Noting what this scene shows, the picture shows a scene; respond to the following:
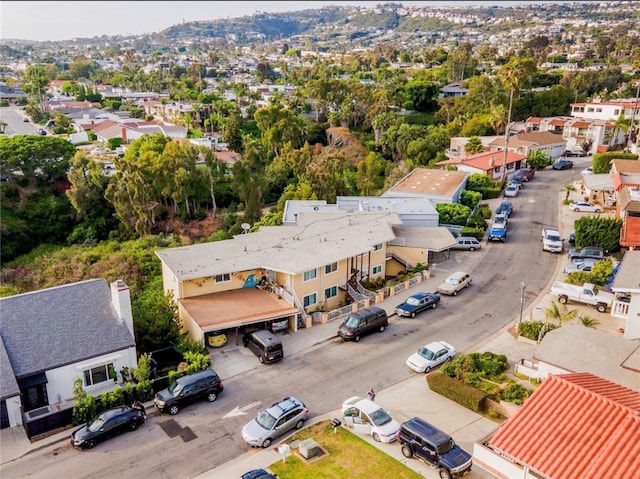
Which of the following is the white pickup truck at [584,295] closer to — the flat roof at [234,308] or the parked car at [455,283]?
the parked car at [455,283]

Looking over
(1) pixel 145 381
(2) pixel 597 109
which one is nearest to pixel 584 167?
(2) pixel 597 109

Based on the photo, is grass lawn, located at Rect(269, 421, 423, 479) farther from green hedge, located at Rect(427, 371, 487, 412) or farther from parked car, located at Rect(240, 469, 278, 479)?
green hedge, located at Rect(427, 371, 487, 412)

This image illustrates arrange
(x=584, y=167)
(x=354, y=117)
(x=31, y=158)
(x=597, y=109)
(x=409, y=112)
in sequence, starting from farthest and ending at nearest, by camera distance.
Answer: (x=409, y=112) → (x=354, y=117) → (x=597, y=109) → (x=584, y=167) → (x=31, y=158)

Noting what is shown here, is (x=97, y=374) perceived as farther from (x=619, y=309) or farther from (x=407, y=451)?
(x=619, y=309)

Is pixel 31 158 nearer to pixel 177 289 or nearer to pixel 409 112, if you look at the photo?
pixel 177 289

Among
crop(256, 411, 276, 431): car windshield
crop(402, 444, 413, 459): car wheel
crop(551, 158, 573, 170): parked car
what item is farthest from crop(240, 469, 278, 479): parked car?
crop(551, 158, 573, 170): parked car

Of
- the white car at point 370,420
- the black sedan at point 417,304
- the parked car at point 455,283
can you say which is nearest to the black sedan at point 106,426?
the white car at point 370,420
